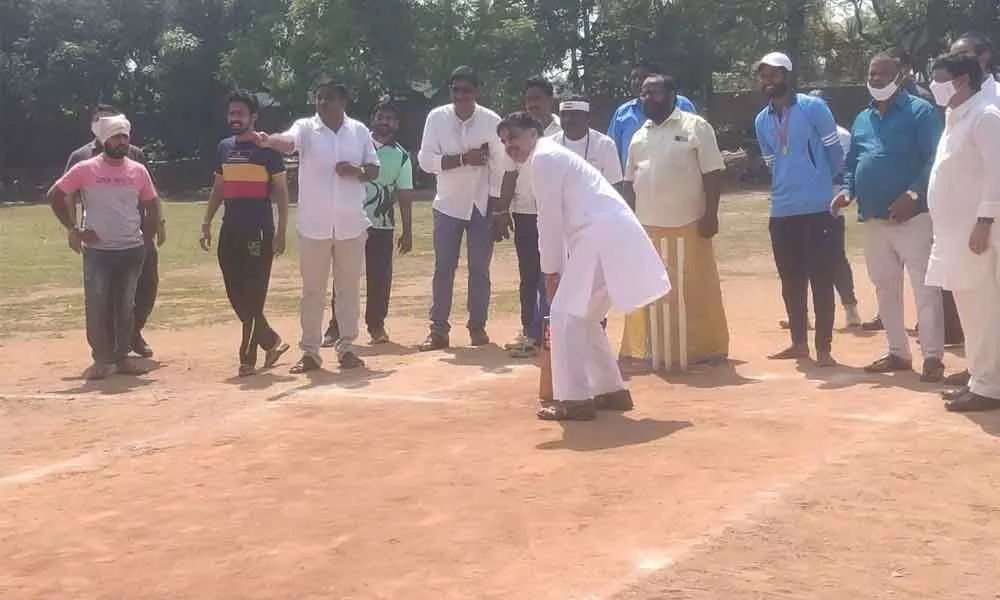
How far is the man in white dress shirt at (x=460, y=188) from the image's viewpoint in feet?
33.1

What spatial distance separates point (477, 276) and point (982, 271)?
4.30m

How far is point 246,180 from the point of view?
9125 mm

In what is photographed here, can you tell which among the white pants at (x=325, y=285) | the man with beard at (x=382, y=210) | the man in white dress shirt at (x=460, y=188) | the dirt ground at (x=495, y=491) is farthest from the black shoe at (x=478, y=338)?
the dirt ground at (x=495, y=491)

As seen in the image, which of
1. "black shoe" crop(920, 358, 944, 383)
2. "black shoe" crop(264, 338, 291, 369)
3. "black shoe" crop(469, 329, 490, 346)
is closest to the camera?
"black shoe" crop(920, 358, 944, 383)

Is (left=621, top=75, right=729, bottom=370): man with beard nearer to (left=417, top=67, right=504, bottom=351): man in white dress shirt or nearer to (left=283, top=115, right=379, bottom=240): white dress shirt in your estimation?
(left=417, top=67, right=504, bottom=351): man in white dress shirt

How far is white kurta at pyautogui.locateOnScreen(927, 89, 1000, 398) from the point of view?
6.93m

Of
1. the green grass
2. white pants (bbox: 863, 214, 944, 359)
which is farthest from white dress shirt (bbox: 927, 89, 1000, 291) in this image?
the green grass

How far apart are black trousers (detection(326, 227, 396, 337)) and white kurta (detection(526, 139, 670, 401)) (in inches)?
147

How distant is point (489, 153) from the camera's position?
10.1 m

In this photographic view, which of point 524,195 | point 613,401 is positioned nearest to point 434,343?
point 524,195

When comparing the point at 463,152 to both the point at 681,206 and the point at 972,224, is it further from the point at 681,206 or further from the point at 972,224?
the point at 972,224

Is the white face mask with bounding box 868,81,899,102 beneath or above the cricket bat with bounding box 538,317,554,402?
above

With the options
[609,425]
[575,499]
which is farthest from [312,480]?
[609,425]

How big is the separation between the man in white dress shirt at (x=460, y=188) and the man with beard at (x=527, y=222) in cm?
24
